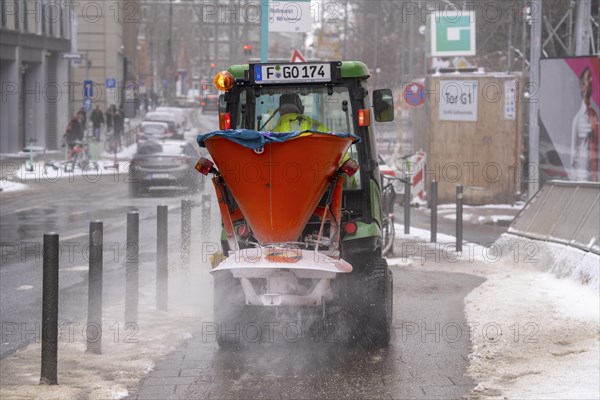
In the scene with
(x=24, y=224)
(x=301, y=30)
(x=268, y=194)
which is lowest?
(x=24, y=224)

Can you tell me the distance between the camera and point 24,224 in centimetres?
2064

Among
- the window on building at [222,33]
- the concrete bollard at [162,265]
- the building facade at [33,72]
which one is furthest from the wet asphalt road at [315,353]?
the window on building at [222,33]

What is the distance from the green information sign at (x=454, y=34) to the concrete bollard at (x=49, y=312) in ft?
68.2

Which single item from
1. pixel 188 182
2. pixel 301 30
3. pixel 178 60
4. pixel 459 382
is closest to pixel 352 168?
pixel 459 382

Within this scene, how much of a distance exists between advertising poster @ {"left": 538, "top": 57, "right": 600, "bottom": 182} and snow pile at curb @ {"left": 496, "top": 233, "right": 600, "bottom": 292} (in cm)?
794

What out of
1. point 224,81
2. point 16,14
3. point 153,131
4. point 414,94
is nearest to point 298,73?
point 224,81

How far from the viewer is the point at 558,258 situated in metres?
12.8

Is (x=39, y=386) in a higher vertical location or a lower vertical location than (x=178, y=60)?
lower

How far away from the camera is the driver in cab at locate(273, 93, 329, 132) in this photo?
8.68 meters

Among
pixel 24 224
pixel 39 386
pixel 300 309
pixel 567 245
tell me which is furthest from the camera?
pixel 24 224

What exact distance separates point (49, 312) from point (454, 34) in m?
21.1

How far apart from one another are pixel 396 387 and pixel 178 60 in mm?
99617

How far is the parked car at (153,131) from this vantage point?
2043 inches

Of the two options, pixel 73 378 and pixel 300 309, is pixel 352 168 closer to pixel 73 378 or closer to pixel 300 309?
pixel 300 309
